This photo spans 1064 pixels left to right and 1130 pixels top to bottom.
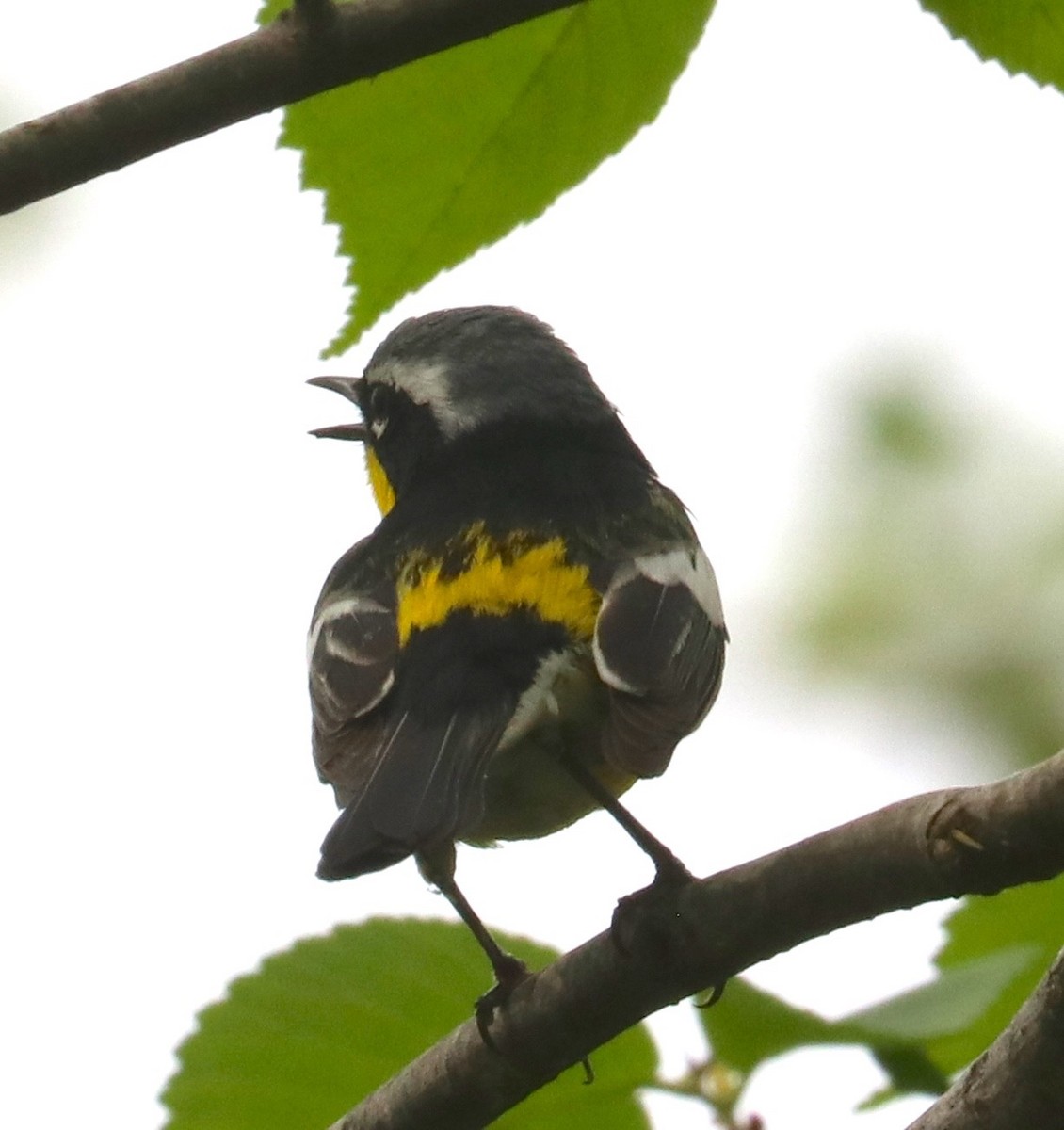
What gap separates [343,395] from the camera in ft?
17.2

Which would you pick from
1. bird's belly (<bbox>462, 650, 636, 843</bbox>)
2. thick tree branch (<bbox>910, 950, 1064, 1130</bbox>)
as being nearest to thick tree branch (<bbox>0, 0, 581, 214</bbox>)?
thick tree branch (<bbox>910, 950, 1064, 1130</bbox>)

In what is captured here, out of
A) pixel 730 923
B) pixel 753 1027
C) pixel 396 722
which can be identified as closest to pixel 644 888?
pixel 753 1027

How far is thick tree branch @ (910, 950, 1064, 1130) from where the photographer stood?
86.7 inches

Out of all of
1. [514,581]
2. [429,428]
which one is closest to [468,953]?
[514,581]

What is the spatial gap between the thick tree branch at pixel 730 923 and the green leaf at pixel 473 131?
90cm

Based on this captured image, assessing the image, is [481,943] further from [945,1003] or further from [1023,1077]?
[1023,1077]

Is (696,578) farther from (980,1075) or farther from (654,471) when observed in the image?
(980,1075)

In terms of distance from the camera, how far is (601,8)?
237 cm

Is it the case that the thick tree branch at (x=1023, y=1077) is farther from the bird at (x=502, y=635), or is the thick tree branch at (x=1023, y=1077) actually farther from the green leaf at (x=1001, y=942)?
the bird at (x=502, y=635)

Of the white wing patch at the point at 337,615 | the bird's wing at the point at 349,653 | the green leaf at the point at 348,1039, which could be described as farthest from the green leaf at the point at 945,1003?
the white wing patch at the point at 337,615

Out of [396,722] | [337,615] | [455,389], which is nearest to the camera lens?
[396,722]

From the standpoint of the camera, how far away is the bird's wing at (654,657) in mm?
3369

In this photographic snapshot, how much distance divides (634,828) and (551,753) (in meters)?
0.24

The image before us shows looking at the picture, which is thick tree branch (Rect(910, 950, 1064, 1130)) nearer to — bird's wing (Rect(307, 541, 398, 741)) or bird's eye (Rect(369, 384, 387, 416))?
bird's wing (Rect(307, 541, 398, 741))
